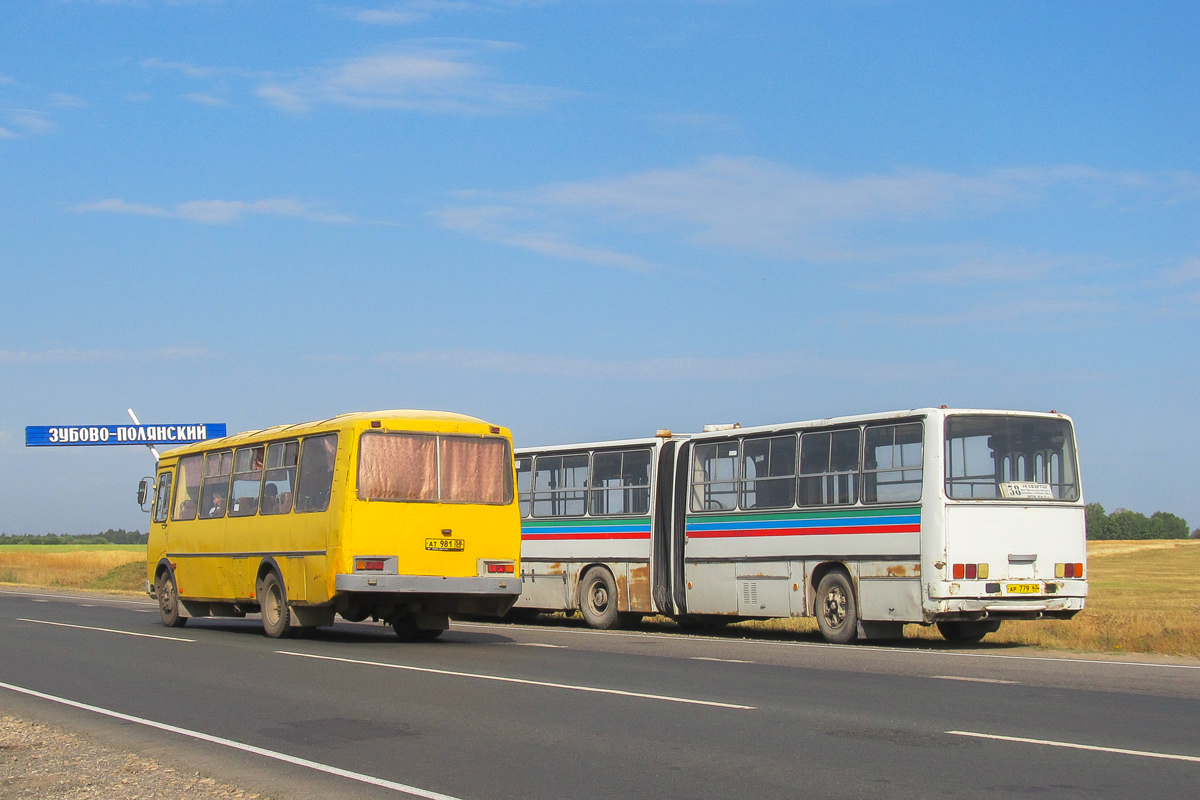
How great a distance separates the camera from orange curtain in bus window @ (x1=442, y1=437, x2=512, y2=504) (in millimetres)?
19266

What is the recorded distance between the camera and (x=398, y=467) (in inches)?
743

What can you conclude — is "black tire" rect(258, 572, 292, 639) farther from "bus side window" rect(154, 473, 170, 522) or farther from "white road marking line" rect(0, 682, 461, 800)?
"white road marking line" rect(0, 682, 461, 800)

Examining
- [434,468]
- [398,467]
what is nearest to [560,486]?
[434,468]

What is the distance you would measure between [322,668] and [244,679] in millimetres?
1277

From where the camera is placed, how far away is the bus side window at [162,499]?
24.9 m

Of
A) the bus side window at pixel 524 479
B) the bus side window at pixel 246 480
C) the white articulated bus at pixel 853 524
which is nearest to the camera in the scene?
the white articulated bus at pixel 853 524

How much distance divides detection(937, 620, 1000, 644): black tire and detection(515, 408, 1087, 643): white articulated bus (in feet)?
0.11

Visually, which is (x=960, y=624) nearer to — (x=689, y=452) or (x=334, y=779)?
(x=689, y=452)

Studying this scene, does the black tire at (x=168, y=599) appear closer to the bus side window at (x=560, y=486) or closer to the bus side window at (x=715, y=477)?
the bus side window at (x=560, y=486)

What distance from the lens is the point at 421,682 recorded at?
13758mm

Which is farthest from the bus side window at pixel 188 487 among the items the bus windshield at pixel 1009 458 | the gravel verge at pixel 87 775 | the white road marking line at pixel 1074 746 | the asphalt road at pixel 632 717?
the white road marking line at pixel 1074 746

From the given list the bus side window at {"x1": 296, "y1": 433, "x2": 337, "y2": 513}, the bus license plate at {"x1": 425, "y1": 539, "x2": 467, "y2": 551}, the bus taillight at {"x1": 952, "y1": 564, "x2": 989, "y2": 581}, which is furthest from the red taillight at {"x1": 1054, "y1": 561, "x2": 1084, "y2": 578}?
the bus side window at {"x1": 296, "y1": 433, "x2": 337, "y2": 513}

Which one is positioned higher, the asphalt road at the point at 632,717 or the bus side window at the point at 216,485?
the bus side window at the point at 216,485

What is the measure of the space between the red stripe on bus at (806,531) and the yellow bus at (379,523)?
12.0 feet
